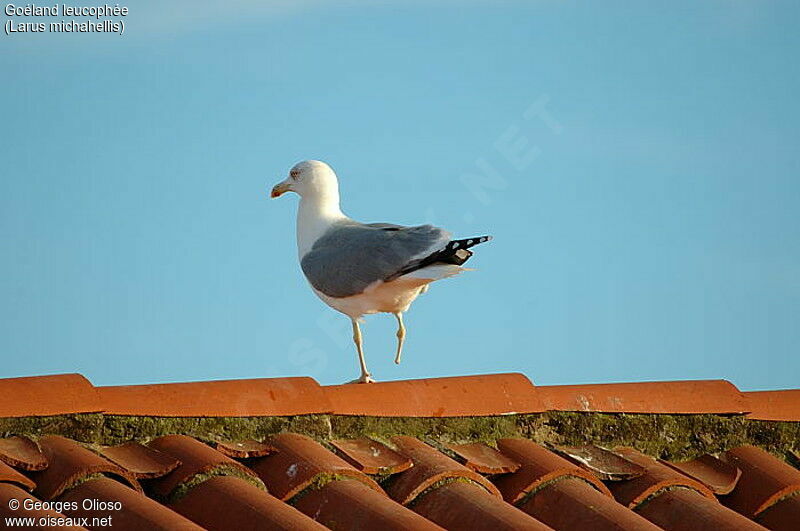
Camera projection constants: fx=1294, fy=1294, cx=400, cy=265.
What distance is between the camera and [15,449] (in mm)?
3369

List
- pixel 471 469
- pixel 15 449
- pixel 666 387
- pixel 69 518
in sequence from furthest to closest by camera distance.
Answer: pixel 666 387 → pixel 471 469 → pixel 15 449 → pixel 69 518

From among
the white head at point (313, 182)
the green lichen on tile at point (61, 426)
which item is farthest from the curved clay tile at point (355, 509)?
the white head at point (313, 182)

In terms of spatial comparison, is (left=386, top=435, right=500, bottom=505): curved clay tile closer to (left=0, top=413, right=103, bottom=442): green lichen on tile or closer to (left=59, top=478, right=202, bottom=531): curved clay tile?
(left=59, top=478, right=202, bottom=531): curved clay tile

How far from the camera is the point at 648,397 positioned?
4.56 metres

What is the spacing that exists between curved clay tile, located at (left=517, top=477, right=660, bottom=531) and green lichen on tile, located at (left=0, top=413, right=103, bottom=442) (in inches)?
48.3

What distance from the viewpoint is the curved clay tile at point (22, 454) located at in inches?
129

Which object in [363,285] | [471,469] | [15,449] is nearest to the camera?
[15,449]

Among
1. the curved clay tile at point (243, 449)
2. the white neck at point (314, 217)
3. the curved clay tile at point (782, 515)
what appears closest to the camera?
the curved clay tile at point (243, 449)

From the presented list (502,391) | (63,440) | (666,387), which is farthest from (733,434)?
(63,440)

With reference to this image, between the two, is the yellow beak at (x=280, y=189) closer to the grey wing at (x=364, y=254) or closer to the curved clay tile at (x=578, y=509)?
the grey wing at (x=364, y=254)

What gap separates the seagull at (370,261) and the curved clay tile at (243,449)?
2.27 metres

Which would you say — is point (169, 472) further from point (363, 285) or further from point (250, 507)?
point (363, 285)

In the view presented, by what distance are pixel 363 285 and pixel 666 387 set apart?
1.81 metres

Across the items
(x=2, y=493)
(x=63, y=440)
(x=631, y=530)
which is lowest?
(x=631, y=530)
